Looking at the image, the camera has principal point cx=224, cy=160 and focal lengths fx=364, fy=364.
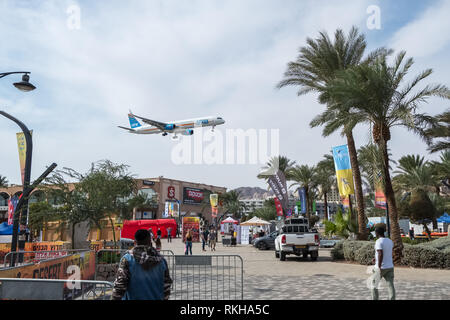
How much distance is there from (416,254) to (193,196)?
7436cm

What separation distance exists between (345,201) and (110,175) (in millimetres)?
28482

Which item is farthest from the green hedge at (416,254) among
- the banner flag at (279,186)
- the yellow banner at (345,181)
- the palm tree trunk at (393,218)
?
the banner flag at (279,186)

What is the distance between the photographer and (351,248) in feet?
55.2

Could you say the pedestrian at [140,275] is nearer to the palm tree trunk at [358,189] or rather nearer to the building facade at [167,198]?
the palm tree trunk at [358,189]

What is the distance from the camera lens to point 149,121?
42.8 m

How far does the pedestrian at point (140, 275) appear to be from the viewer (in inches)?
153

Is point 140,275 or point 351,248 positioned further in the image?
point 351,248

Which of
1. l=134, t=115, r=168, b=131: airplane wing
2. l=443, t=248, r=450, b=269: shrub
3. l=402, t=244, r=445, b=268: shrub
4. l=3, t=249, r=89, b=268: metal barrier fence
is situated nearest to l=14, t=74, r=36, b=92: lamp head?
l=3, t=249, r=89, b=268: metal barrier fence

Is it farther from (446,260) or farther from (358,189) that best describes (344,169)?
(446,260)

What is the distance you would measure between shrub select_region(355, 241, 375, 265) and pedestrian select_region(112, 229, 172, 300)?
43.5ft

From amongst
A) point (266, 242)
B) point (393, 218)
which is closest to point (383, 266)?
point (393, 218)

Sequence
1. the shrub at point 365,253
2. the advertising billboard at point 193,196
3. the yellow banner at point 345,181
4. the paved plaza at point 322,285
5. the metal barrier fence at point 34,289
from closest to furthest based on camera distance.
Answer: the metal barrier fence at point 34,289 → the paved plaza at point 322,285 → the shrub at point 365,253 → the yellow banner at point 345,181 → the advertising billboard at point 193,196
